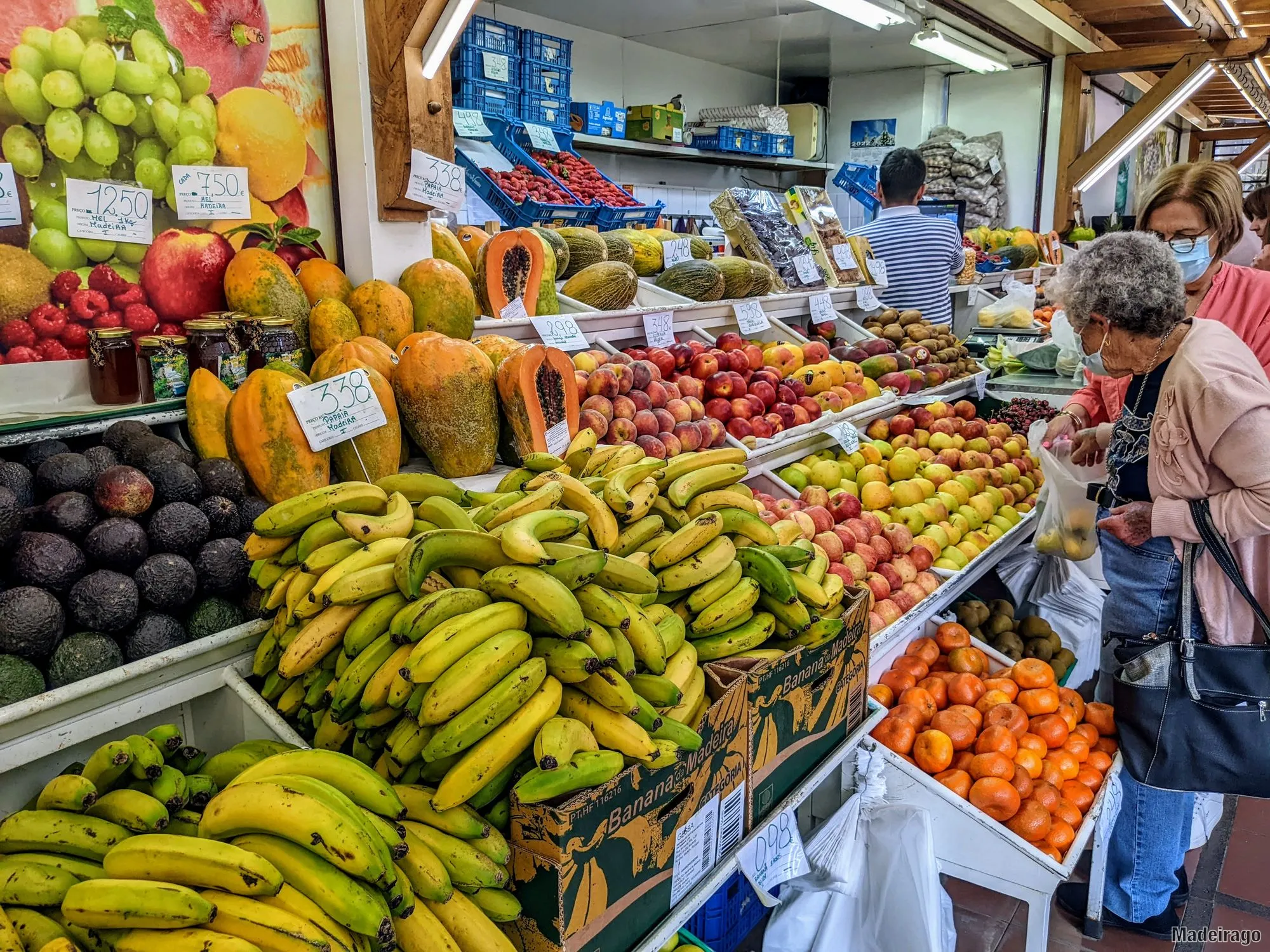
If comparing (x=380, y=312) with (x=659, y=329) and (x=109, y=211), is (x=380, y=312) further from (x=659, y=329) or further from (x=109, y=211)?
(x=659, y=329)

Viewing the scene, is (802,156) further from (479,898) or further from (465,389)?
(479,898)

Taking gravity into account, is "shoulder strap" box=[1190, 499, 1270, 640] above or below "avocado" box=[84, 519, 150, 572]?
below

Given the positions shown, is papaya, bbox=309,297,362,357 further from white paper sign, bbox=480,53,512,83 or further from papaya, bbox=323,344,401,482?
white paper sign, bbox=480,53,512,83

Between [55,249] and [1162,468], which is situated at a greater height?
[55,249]

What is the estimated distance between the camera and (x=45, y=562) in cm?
144

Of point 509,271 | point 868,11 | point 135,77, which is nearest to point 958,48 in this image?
point 868,11

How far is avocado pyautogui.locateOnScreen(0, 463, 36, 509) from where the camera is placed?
1531 millimetres

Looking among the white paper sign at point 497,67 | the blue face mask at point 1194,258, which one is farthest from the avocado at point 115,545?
the white paper sign at point 497,67

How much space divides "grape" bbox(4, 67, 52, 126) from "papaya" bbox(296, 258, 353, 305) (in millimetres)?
623

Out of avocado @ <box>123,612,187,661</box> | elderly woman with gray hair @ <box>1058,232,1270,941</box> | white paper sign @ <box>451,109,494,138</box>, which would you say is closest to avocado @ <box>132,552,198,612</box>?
avocado @ <box>123,612,187,661</box>

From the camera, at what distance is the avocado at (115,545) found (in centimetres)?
151

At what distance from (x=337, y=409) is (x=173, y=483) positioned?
0.38 meters

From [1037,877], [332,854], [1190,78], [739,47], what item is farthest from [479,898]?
[1190,78]

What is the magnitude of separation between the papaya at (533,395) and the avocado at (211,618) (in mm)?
854
